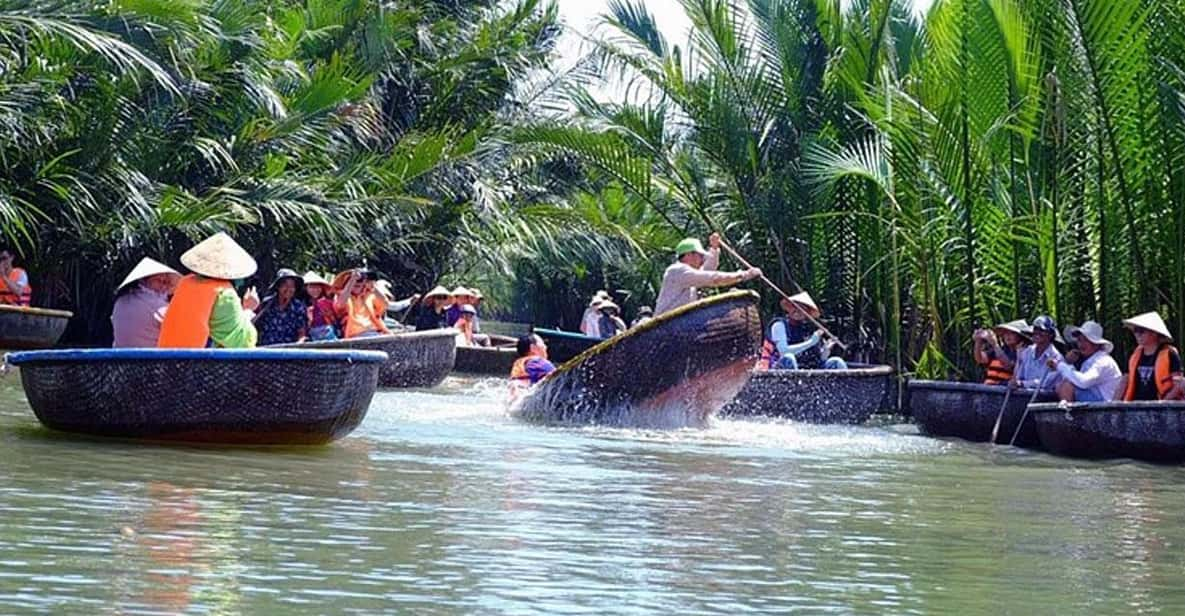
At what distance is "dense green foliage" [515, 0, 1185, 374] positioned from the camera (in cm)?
1460

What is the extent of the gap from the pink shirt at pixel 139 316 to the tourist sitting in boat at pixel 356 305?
7218 mm

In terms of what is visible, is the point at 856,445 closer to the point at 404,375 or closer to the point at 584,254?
the point at 404,375

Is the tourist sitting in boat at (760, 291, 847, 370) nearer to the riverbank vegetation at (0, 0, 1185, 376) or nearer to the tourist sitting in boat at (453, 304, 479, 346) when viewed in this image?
the riverbank vegetation at (0, 0, 1185, 376)

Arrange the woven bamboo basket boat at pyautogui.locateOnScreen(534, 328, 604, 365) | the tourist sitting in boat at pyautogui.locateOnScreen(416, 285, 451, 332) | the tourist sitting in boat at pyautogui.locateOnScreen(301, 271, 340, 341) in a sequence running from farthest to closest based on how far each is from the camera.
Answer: the woven bamboo basket boat at pyautogui.locateOnScreen(534, 328, 604, 365)
the tourist sitting in boat at pyautogui.locateOnScreen(416, 285, 451, 332)
the tourist sitting in boat at pyautogui.locateOnScreen(301, 271, 340, 341)

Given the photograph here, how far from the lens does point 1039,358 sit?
48.8 ft

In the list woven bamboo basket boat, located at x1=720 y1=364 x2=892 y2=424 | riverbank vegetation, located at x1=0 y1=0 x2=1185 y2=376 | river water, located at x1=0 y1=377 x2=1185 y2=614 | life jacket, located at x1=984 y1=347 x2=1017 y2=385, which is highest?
riverbank vegetation, located at x1=0 y1=0 x2=1185 y2=376

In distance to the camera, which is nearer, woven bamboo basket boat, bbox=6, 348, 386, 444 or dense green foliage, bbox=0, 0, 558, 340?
woven bamboo basket boat, bbox=6, 348, 386, 444

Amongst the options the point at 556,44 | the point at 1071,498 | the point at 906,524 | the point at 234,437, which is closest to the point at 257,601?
the point at 906,524

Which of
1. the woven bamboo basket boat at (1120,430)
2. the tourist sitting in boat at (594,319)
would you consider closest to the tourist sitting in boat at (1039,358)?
the woven bamboo basket boat at (1120,430)

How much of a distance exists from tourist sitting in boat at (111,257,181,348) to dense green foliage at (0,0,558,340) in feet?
17.4

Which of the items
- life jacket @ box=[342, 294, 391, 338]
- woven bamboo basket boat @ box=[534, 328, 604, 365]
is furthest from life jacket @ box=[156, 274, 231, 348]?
woven bamboo basket boat @ box=[534, 328, 604, 365]

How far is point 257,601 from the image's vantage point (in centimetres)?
625

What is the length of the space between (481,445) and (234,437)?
1.75 m

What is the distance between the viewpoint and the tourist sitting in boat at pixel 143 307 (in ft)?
37.8
